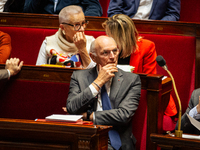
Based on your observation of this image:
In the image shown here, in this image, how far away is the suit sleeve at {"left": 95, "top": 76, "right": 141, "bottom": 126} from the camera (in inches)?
41.3

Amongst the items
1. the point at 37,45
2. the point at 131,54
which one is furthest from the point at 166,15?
the point at 37,45

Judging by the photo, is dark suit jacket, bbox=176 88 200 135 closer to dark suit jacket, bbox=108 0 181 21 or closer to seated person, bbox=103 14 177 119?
seated person, bbox=103 14 177 119

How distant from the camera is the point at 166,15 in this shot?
6.16 feet

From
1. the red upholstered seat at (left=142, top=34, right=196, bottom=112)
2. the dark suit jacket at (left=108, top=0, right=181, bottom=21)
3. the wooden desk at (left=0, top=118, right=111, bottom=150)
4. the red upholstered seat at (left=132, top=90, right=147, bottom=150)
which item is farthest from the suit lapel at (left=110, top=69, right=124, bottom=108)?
the dark suit jacket at (left=108, top=0, right=181, bottom=21)

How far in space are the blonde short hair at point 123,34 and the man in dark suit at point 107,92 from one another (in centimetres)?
27

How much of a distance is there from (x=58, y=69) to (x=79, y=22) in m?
0.33

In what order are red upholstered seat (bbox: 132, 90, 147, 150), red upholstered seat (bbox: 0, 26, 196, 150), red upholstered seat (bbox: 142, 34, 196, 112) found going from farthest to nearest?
red upholstered seat (bbox: 142, 34, 196, 112) → red upholstered seat (bbox: 0, 26, 196, 150) → red upholstered seat (bbox: 132, 90, 147, 150)

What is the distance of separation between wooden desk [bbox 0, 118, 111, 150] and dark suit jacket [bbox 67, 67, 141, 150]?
0.56ft

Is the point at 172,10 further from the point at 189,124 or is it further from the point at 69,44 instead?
the point at 189,124

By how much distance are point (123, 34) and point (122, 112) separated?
0.51 metres

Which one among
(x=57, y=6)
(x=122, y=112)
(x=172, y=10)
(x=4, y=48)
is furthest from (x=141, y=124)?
(x=57, y=6)

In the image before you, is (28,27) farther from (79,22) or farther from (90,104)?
(90,104)

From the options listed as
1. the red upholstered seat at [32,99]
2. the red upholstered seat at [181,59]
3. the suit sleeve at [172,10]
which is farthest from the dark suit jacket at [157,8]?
the red upholstered seat at [32,99]

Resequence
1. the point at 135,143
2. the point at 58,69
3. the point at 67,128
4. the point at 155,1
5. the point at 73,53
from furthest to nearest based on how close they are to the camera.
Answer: the point at 155,1
the point at 73,53
the point at 58,69
the point at 135,143
the point at 67,128
